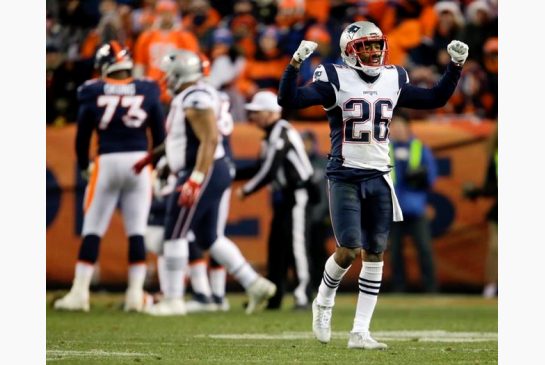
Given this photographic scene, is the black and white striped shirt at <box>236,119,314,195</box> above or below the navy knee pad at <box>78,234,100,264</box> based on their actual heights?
above

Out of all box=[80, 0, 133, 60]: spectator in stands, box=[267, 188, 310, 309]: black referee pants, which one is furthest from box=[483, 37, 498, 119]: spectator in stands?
box=[80, 0, 133, 60]: spectator in stands

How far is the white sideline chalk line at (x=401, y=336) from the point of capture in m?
8.27

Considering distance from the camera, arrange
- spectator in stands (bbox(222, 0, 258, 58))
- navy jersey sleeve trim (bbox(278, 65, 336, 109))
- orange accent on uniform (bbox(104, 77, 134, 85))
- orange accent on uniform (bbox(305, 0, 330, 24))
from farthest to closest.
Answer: orange accent on uniform (bbox(305, 0, 330, 24)) < spectator in stands (bbox(222, 0, 258, 58)) < orange accent on uniform (bbox(104, 77, 134, 85)) < navy jersey sleeve trim (bbox(278, 65, 336, 109))

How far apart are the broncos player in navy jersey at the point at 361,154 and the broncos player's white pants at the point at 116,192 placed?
3390 mm

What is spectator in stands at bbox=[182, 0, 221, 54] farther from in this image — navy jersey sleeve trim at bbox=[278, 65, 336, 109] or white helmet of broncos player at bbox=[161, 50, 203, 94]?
navy jersey sleeve trim at bbox=[278, 65, 336, 109]

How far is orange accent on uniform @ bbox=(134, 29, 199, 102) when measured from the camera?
47.7 feet

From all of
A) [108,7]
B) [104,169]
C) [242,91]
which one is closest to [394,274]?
[242,91]

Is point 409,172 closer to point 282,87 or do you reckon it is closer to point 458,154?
point 458,154

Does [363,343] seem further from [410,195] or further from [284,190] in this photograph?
[410,195]

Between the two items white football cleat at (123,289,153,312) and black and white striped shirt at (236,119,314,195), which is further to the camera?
black and white striped shirt at (236,119,314,195)

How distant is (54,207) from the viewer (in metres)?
13.6

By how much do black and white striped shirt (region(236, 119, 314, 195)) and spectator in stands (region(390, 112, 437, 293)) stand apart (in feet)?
6.77

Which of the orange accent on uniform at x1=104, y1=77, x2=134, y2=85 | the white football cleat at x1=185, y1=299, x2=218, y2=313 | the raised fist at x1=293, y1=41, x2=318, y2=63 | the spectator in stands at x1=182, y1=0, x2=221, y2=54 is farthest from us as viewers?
the spectator in stands at x1=182, y1=0, x2=221, y2=54

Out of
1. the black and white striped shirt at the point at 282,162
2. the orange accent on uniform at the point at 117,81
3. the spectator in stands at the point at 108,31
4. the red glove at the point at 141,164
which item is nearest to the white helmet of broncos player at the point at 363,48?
the red glove at the point at 141,164
